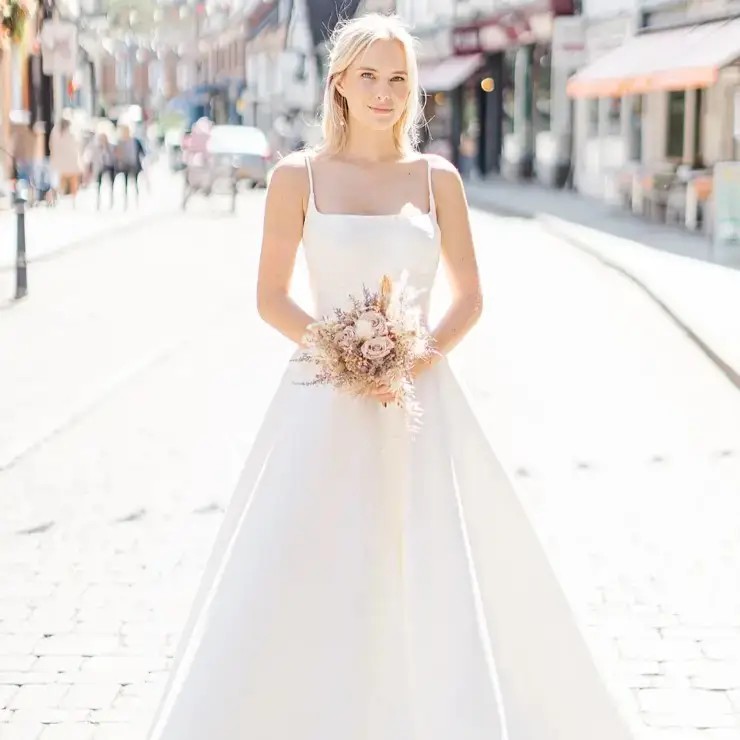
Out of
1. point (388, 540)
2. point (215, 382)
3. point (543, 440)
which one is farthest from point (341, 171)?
point (215, 382)

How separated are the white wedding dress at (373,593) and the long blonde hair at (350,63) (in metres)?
0.19

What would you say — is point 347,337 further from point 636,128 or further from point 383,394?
point 636,128

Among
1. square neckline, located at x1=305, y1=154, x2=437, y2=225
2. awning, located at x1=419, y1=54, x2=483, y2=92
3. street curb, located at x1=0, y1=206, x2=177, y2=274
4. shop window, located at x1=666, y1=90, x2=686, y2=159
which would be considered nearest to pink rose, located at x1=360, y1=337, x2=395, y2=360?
square neckline, located at x1=305, y1=154, x2=437, y2=225

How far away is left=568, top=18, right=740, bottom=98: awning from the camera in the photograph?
2389 centimetres

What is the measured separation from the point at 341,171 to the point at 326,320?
40 centimetres

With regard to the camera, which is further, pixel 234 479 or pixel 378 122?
pixel 234 479

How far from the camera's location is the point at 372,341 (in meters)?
3.39

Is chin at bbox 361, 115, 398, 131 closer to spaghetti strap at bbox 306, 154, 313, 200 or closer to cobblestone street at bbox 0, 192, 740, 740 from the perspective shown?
spaghetti strap at bbox 306, 154, 313, 200

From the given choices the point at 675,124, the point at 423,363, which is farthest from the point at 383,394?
the point at 675,124

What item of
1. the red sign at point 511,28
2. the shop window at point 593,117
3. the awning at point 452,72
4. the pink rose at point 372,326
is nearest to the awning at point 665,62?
the shop window at point 593,117

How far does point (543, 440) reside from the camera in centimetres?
850

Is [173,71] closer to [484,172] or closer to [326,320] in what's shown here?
[484,172]

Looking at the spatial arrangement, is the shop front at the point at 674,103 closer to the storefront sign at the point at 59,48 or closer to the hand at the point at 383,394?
the storefront sign at the point at 59,48

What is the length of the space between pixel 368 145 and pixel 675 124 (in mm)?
28322
